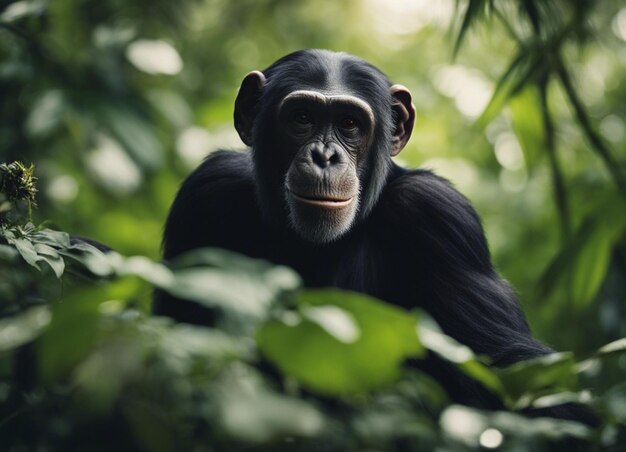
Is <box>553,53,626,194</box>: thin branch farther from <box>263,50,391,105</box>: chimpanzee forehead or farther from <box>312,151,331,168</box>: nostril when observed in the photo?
<box>312,151,331,168</box>: nostril

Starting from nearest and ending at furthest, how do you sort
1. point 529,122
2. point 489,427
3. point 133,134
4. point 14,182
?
point 489,427 < point 14,182 < point 529,122 < point 133,134

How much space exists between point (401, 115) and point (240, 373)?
317cm

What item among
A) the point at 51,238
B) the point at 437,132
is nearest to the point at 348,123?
the point at 51,238

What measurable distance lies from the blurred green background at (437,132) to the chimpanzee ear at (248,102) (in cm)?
85

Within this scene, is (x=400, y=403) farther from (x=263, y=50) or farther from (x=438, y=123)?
(x=263, y=50)

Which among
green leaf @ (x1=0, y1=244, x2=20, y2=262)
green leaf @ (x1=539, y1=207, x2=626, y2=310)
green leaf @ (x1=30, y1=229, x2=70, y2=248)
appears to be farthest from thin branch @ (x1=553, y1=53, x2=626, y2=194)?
green leaf @ (x1=0, y1=244, x2=20, y2=262)

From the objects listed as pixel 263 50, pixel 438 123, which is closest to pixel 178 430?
pixel 438 123

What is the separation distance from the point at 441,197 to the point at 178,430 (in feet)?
8.69

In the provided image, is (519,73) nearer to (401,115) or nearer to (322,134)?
(401,115)

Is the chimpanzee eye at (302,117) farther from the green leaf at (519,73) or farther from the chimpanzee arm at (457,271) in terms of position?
the green leaf at (519,73)

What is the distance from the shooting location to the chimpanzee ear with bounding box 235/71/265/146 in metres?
4.55

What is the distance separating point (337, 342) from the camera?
1.49 m

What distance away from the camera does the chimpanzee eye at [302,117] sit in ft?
13.8

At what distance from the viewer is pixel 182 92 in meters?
9.07
